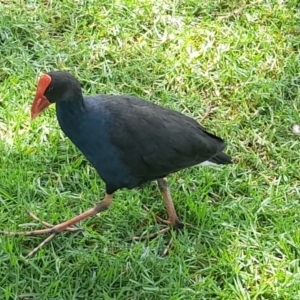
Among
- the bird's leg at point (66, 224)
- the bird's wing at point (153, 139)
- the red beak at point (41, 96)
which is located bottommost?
the bird's leg at point (66, 224)

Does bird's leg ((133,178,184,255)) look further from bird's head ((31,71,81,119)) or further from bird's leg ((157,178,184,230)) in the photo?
bird's head ((31,71,81,119))

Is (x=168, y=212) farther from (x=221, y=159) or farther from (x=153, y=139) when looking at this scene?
(x=153, y=139)

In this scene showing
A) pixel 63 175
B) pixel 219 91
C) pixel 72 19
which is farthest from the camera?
pixel 72 19

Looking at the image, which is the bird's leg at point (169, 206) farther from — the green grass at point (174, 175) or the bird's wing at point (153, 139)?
the bird's wing at point (153, 139)

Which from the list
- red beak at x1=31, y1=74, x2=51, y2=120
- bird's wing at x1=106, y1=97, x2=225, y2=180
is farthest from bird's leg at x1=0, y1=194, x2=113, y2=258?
red beak at x1=31, y1=74, x2=51, y2=120

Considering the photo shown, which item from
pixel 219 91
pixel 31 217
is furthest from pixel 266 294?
pixel 219 91

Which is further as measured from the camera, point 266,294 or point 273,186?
point 273,186

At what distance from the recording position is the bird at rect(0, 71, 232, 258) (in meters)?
3.12

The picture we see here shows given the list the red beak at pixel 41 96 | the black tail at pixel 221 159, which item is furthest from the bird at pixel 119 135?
the black tail at pixel 221 159

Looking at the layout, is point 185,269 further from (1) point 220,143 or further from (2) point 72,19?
(2) point 72,19

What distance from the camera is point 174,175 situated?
3.88 metres

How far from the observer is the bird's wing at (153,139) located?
3.21 m

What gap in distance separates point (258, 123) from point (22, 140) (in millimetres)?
1527

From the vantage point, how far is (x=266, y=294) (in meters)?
3.31
